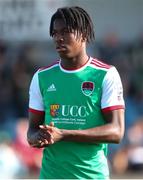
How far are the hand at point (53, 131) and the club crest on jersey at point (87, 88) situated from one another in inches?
16.4

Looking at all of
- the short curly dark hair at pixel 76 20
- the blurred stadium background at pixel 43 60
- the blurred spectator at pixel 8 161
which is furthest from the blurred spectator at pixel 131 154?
the short curly dark hair at pixel 76 20

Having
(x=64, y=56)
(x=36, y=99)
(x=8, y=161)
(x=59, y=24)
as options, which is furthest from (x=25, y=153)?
(x=59, y=24)

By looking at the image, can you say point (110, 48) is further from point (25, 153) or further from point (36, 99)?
point (36, 99)

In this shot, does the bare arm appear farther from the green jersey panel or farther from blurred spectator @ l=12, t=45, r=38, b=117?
blurred spectator @ l=12, t=45, r=38, b=117

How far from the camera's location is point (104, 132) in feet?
19.8

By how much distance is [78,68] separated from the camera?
245 inches

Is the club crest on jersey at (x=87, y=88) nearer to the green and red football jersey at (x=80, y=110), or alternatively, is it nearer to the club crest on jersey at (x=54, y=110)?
the green and red football jersey at (x=80, y=110)

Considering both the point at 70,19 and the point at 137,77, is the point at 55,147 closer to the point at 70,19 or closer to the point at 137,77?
the point at 70,19

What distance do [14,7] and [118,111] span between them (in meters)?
8.07

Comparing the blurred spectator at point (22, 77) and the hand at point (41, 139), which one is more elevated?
the blurred spectator at point (22, 77)

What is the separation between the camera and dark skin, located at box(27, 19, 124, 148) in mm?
5906

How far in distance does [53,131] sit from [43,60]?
8920mm

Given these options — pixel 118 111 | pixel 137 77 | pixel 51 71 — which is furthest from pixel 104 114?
pixel 137 77

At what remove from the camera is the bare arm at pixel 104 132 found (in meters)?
5.96
